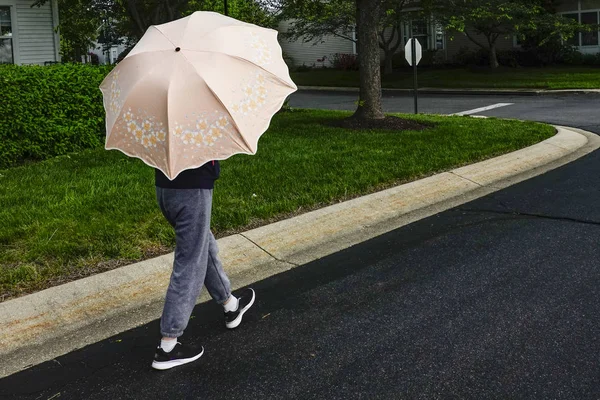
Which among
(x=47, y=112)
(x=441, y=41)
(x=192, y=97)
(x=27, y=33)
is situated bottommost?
(x=192, y=97)

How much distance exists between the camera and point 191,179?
3.55 m

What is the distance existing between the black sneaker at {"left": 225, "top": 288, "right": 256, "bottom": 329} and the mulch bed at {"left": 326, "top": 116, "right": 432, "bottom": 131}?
7895 mm

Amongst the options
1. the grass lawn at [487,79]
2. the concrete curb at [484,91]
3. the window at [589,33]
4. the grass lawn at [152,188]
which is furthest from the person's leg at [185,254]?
the window at [589,33]

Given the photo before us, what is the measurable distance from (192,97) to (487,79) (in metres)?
24.8

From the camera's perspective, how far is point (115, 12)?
2275 cm

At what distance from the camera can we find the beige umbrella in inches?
130

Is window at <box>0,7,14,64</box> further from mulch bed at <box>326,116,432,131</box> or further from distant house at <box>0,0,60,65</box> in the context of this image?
mulch bed at <box>326,116,432,131</box>

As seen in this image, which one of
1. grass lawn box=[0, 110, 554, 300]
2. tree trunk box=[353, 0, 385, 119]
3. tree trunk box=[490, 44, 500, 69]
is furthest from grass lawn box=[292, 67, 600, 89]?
grass lawn box=[0, 110, 554, 300]

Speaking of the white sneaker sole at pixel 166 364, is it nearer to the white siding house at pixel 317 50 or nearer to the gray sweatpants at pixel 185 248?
the gray sweatpants at pixel 185 248

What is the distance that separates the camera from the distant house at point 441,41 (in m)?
29.0

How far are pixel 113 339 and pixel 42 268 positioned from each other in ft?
4.34

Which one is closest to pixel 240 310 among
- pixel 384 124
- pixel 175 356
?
pixel 175 356

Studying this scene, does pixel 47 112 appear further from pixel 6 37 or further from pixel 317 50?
pixel 317 50

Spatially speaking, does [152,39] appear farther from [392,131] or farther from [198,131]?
[392,131]
